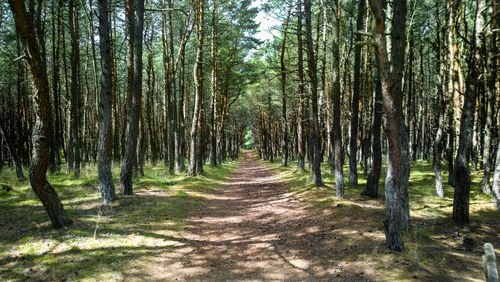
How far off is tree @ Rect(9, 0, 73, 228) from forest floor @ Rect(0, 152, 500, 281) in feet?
2.92

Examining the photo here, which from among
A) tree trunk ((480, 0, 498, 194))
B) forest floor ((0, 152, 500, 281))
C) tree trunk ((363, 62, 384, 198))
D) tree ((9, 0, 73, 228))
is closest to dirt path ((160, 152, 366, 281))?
forest floor ((0, 152, 500, 281))

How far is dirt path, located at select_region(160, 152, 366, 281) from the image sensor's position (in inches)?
206

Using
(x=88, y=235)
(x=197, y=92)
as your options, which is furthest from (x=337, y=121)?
(x=197, y=92)

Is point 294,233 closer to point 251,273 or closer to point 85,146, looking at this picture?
point 251,273

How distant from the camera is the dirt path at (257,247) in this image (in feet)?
17.2

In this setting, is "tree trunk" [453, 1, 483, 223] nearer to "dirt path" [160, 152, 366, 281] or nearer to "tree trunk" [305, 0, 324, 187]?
"dirt path" [160, 152, 366, 281]

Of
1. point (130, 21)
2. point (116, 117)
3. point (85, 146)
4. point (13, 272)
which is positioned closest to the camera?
point (13, 272)

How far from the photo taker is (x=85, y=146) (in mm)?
22000

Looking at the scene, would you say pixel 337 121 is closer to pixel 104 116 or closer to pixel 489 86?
pixel 489 86

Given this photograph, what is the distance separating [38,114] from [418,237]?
8511 mm

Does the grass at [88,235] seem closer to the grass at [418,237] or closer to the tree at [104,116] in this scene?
the tree at [104,116]

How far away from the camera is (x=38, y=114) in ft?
19.3

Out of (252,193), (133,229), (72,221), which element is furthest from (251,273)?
(252,193)

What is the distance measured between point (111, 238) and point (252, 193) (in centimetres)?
825
